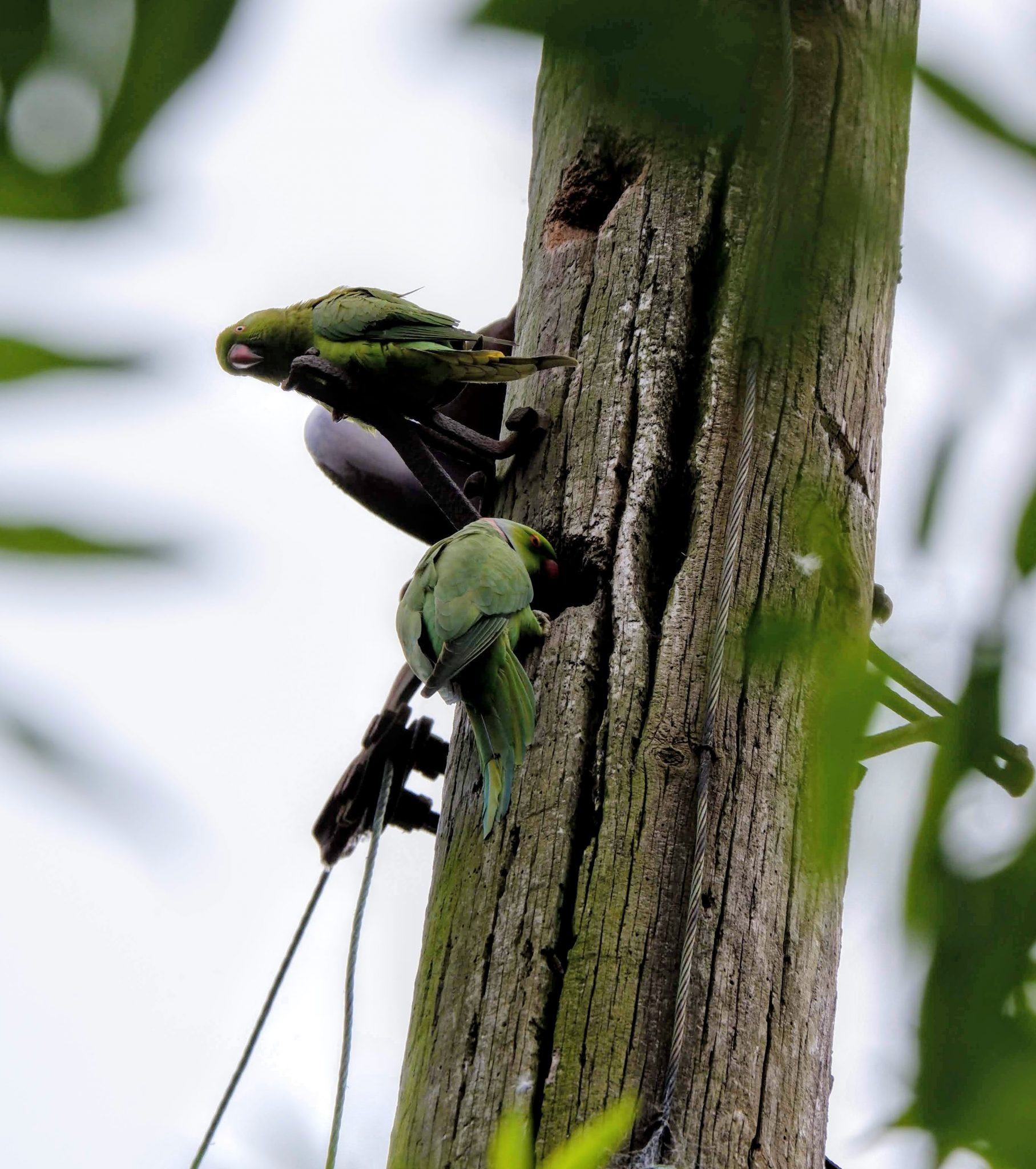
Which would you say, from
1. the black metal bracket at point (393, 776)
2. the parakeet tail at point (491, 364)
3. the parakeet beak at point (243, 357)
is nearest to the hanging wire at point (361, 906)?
the black metal bracket at point (393, 776)

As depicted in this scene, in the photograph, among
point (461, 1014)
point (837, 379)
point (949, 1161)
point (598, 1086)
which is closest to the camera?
point (949, 1161)

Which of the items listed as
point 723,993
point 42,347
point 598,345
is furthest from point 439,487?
point 42,347

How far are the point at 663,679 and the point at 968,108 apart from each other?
1.46 meters

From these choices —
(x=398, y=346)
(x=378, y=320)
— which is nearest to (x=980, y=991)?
(x=398, y=346)

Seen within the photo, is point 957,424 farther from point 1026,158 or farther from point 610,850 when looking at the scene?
point 610,850

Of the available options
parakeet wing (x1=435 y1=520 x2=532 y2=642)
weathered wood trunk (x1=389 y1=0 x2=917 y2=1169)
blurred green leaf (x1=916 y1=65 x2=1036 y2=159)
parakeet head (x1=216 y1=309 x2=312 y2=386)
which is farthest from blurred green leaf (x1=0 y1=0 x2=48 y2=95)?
parakeet head (x1=216 y1=309 x2=312 y2=386)

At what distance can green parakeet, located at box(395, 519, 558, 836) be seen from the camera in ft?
7.10

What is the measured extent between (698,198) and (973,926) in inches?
83.5

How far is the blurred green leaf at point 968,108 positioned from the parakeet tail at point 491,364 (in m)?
1.77

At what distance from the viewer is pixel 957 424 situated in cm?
69

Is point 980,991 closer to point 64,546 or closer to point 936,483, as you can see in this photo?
point 936,483

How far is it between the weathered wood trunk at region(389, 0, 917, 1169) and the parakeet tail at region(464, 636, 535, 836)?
1.3 inches

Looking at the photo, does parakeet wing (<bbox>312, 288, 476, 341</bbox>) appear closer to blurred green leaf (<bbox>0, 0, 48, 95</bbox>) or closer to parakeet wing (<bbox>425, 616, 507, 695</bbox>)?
parakeet wing (<bbox>425, 616, 507, 695</bbox>)

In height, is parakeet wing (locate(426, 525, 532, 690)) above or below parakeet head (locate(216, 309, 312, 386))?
below
